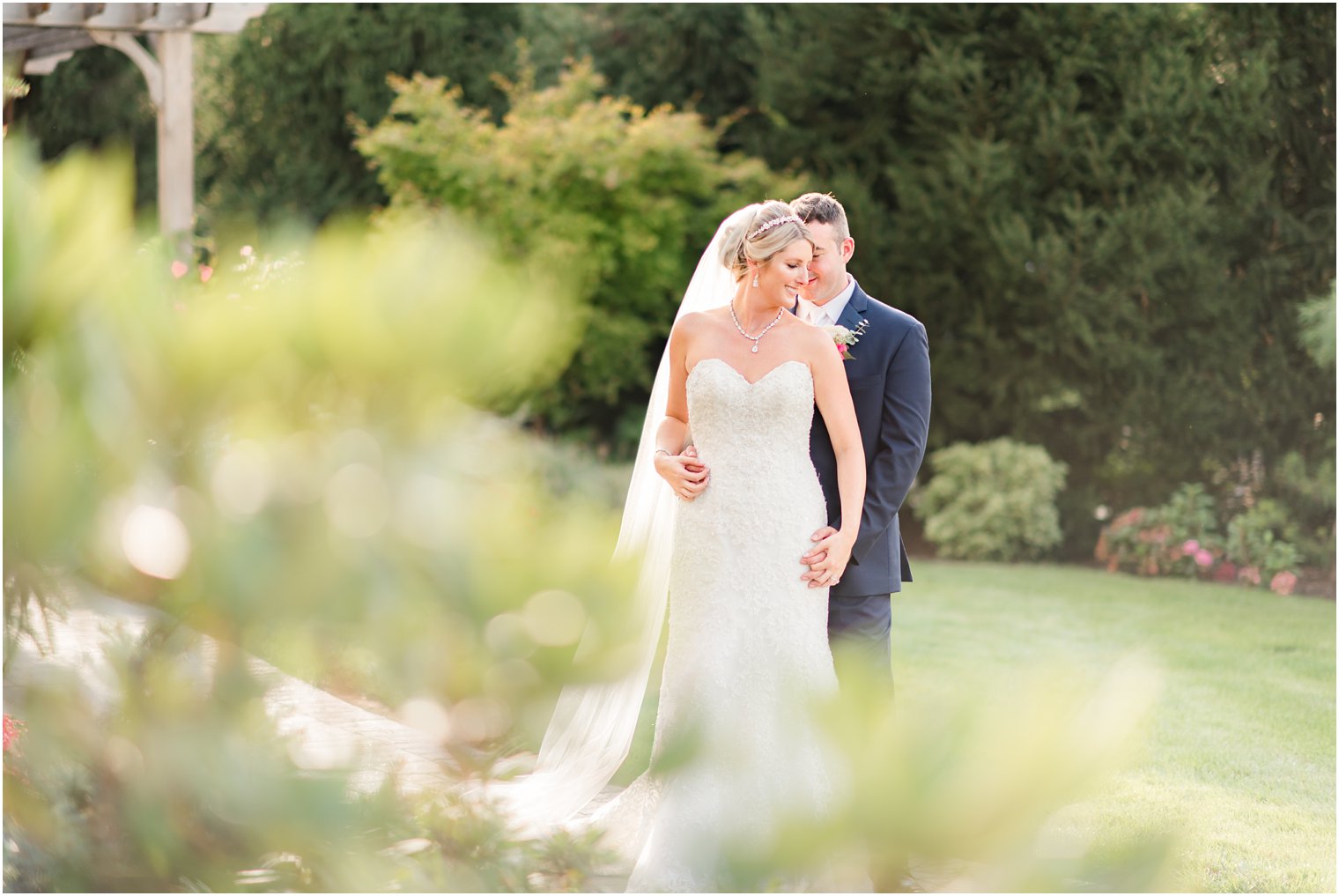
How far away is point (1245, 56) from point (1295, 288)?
194cm

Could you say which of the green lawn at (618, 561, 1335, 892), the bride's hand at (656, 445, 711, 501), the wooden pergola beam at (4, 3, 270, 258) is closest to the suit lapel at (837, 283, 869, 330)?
the bride's hand at (656, 445, 711, 501)

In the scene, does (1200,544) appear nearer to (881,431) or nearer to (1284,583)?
(1284,583)

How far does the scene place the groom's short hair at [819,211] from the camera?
374cm

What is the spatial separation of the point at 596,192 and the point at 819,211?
8696 mm

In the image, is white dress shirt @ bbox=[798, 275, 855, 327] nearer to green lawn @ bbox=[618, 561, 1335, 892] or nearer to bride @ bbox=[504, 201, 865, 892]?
bride @ bbox=[504, 201, 865, 892]

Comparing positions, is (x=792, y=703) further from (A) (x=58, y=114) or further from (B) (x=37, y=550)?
(A) (x=58, y=114)

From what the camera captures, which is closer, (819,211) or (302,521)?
(302,521)

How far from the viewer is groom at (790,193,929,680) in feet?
12.4

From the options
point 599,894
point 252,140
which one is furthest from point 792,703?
point 252,140

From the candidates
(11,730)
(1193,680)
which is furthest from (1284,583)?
(11,730)

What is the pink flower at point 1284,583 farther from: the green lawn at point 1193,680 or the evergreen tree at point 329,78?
the evergreen tree at point 329,78

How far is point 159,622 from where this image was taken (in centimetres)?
79

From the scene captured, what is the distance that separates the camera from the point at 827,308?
157 inches

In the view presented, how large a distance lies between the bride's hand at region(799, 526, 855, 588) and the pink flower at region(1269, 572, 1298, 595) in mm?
7273
